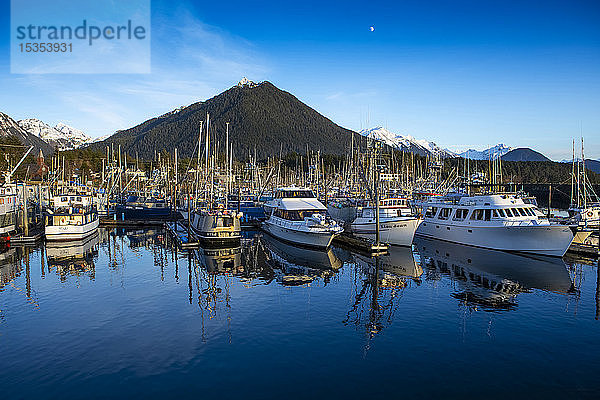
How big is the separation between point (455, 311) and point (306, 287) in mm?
9752

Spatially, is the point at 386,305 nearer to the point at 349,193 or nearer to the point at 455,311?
the point at 455,311

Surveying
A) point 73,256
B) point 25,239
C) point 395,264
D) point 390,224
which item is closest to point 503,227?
point 390,224

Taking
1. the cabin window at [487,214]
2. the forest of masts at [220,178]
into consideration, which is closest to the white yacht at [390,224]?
the cabin window at [487,214]

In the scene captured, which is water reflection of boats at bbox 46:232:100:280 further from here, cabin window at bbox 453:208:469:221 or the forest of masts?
cabin window at bbox 453:208:469:221

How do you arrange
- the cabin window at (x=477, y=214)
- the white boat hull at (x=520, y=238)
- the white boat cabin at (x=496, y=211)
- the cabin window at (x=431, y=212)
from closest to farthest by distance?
the white boat hull at (x=520, y=238), the white boat cabin at (x=496, y=211), the cabin window at (x=477, y=214), the cabin window at (x=431, y=212)

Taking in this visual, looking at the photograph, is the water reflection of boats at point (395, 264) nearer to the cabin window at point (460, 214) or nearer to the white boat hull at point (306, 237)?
the white boat hull at point (306, 237)

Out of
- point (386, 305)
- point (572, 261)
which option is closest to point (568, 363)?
point (386, 305)

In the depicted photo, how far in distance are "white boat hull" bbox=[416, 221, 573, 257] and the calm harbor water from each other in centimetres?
198

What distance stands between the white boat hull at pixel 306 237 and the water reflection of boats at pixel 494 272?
9.47 metres

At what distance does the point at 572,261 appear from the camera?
3750cm

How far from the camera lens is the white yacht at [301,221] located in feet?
144

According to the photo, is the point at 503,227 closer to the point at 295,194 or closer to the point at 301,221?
the point at 301,221

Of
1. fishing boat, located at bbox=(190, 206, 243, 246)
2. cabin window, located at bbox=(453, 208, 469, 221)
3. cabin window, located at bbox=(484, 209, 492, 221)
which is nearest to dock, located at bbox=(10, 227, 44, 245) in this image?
fishing boat, located at bbox=(190, 206, 243, 246)

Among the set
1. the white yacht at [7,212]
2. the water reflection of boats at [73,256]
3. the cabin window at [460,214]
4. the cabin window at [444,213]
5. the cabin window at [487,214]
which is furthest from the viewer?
the cabin window at [444,213]
